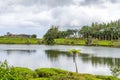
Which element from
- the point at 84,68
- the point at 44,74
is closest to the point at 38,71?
the point at 44,74

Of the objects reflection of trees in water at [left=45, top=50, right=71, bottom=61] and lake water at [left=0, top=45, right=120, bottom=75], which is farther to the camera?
reflection of trees in water at [left=45, top=50, right=71, bottom=61]

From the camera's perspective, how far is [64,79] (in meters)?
29.5

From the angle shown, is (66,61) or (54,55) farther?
(54,55)

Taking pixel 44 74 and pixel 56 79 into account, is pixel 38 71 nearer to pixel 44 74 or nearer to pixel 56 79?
pixel 44 74

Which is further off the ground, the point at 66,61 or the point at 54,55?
the point at 54,55

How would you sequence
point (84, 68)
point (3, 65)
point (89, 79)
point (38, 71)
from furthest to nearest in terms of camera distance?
point (84, 68) → point (38, 71) → point (89, 79) → point (3, 65)

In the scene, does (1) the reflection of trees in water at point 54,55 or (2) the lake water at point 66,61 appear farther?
(1) the reflection of trees in water at point 54,55

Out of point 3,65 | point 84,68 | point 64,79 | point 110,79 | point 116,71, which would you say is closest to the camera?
point 3,65

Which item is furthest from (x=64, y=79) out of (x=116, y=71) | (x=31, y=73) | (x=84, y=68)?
(x=84, y=68)

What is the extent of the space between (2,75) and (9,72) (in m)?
0.35

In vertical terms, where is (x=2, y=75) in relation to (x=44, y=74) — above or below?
above

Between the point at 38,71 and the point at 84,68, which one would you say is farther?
the point at 84,68

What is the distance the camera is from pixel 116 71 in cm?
5238

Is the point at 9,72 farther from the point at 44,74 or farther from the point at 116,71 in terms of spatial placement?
the point at 116,71
